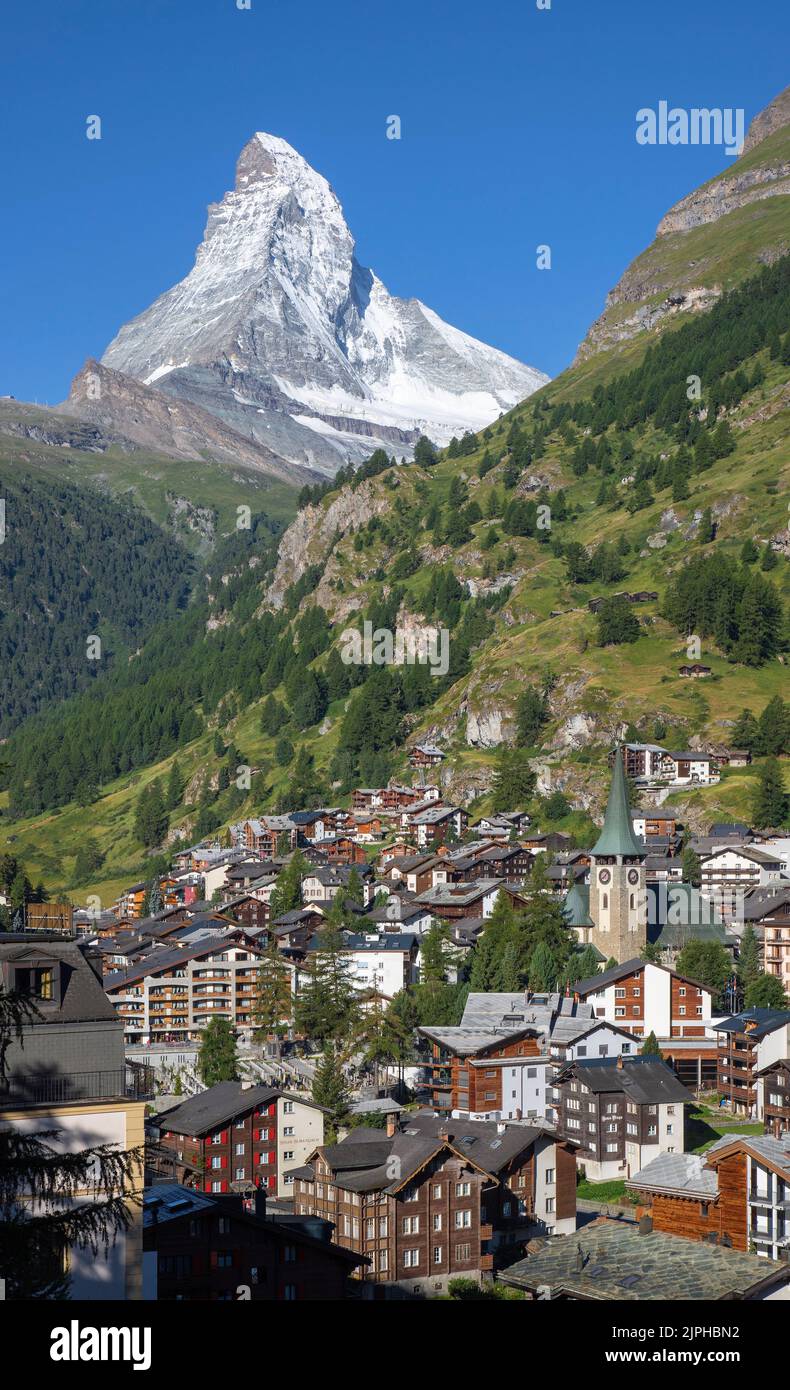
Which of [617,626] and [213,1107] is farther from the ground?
[617,626]

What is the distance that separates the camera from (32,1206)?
24.9m

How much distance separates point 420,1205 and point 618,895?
221ft

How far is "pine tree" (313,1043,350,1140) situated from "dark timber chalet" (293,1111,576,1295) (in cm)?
1340

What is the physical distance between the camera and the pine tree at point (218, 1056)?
91188 mm

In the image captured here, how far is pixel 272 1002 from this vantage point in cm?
11319

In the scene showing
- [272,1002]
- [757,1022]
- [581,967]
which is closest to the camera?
[757,1022]

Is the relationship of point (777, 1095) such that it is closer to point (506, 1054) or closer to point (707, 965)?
point (506, 1054)

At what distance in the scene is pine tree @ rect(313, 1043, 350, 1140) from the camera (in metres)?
80.8

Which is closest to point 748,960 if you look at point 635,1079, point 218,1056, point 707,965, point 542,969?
point 707,965

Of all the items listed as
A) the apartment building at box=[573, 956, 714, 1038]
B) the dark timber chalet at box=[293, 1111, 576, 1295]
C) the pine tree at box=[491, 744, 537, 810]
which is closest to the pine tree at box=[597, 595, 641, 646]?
the pine tree at box=[491, 744, 537, 810]

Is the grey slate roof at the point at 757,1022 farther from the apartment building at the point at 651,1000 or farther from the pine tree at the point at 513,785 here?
the pine tree at the point at 513,785

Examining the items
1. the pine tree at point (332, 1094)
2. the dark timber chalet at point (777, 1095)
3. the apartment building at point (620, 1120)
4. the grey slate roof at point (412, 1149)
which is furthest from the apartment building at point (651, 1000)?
the grey slate roof at point (412, 1149)

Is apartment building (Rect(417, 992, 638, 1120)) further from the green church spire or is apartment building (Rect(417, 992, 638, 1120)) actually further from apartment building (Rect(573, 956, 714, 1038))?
the green church spire

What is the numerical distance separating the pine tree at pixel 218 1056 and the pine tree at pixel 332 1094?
707 cm
